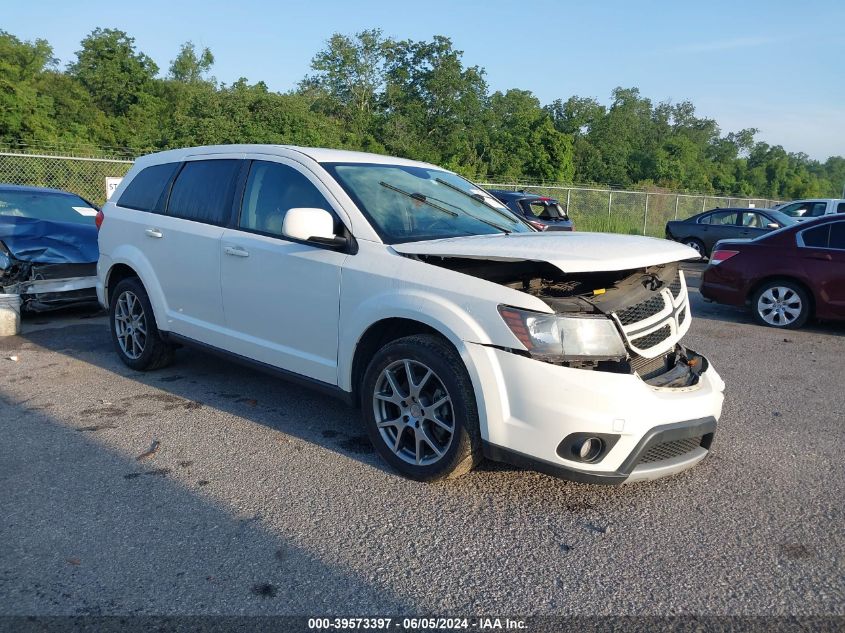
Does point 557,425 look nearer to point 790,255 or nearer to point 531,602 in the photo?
point 531,602

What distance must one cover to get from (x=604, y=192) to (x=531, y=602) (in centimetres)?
2373

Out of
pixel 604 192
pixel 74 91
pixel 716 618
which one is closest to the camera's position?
pixel 716 618

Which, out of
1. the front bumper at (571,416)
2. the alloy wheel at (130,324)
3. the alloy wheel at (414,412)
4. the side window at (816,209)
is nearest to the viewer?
the front bumper at (571,416)

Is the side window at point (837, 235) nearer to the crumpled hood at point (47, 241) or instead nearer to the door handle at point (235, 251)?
the door handle at point (235, 251)

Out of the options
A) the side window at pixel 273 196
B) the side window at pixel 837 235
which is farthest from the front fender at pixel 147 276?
the side window at pixel 837 235

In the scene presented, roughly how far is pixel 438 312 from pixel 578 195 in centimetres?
2290

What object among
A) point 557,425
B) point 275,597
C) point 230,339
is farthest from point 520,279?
point 230,339

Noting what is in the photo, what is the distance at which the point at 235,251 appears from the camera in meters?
4.64

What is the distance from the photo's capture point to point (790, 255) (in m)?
8.58

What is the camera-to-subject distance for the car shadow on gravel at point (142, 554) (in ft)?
8.81

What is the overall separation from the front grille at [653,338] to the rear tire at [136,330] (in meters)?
3.75

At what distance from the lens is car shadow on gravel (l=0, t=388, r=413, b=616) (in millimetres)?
2686

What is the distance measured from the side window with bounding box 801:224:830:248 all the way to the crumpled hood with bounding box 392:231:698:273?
558cm

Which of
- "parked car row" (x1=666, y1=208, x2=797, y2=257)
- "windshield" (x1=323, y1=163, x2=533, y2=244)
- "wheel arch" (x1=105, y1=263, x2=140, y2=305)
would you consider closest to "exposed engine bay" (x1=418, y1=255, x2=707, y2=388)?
"windshield" (x1=323, y1=163, x2=533, y2=244)
